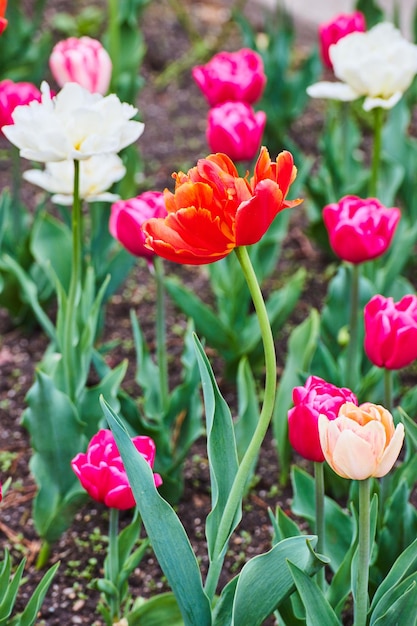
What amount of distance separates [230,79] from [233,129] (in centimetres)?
24

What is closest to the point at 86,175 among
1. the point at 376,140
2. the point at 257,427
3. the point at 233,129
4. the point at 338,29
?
the point at 233,129

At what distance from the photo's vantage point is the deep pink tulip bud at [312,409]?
1322 millimetres

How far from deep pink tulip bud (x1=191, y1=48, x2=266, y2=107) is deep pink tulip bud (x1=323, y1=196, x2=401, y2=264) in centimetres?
53

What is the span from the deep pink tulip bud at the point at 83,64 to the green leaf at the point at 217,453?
98 centimetres

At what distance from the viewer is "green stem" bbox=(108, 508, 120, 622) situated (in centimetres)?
154

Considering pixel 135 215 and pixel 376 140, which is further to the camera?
pixel 376 140

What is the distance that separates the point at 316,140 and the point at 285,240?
597mm

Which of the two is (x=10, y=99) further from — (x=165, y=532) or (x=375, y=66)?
(x=165, y=532)

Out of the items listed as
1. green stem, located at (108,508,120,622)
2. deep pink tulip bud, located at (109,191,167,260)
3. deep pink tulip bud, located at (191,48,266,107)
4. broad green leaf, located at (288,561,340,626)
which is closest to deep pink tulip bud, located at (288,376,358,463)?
broad green leaf, located at (288,561,340,626)

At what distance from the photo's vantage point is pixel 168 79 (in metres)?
3.73

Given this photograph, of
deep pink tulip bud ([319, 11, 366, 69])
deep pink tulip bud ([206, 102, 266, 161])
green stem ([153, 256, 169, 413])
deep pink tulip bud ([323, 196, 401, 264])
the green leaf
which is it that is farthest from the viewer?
deep pink tulip bud ([319, 11, 366, 69])

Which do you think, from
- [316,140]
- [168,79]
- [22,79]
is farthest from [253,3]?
[22,79]

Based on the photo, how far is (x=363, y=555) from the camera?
1.28 metres

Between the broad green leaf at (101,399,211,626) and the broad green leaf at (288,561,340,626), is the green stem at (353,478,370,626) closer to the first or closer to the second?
the broad green leaf at (288,561,340,626)
